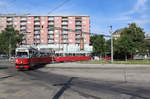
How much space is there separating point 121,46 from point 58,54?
1473 cm

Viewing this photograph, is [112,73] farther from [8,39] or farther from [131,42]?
[8,39]

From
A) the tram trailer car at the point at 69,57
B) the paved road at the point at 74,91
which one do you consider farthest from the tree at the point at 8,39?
the paved road at the point at 74,91

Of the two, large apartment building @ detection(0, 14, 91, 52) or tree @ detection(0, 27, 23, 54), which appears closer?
tree @ detection(0, 27, 23, 54)

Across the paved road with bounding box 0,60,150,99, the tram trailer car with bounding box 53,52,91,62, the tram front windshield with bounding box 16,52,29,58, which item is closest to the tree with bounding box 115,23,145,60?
the tram trailer car with bounding box 53,52,91,62

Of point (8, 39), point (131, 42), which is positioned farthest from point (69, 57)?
point (8, 39)

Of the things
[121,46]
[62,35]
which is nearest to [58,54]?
[121,46]

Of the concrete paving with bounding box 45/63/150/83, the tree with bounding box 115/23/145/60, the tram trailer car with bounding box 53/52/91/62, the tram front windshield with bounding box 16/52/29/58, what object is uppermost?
the tree with bounding box 115/23/145/60

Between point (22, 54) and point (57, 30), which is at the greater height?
point (57, 30)

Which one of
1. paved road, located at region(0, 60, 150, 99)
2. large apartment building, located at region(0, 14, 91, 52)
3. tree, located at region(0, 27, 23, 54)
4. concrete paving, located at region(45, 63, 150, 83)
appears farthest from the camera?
large apartment building, located at region(0, 14, 91, 52)

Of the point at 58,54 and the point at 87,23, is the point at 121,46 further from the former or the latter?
the point at 87,23

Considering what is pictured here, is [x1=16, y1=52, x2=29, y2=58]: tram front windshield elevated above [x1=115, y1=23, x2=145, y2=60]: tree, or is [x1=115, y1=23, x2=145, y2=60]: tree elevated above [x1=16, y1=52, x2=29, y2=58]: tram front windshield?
[x1=115, y1=23, x2=145, y2=60]: tree

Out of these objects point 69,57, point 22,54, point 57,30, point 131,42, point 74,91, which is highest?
point 57,30

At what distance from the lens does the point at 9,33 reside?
78.6 meters

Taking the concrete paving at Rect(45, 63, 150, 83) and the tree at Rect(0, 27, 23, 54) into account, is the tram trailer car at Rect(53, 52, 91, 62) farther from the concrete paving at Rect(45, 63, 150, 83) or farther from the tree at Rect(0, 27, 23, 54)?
the tree at Rect(0, 27, 23, 54)
